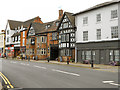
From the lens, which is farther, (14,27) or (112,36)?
(14,27)

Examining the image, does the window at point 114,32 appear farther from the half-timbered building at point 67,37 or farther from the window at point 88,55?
the half-timbered building at point 67,37

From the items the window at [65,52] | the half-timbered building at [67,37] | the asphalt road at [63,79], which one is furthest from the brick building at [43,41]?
the asphalt road at [63,79]

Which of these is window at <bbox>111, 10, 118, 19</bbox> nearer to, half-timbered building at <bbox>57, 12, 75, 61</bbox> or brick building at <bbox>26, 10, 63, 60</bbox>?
half-timbered building at <bbox>57, 12, 75, 61</bbox>

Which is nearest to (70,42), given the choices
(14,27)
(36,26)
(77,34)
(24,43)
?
(77,34)

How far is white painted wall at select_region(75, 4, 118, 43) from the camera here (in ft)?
79.4

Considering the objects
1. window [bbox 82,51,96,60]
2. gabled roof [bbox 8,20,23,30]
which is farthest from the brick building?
gabled roof [bbox 8,20,23,30]

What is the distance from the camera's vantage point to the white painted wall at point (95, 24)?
79.4 ft

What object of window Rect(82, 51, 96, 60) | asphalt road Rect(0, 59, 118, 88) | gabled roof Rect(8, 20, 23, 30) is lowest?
asphalt road Rect(0, 59, 118, 88)

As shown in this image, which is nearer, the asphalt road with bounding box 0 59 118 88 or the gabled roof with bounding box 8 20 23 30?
the asphalt road with bounding box 0 59 118 88

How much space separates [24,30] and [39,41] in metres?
13.9

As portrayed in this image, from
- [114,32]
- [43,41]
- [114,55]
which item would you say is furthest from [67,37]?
[114,55]

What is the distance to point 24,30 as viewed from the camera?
54812mm

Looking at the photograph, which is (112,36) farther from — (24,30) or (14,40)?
(14,40)

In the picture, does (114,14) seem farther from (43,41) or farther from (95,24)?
(43,41)
